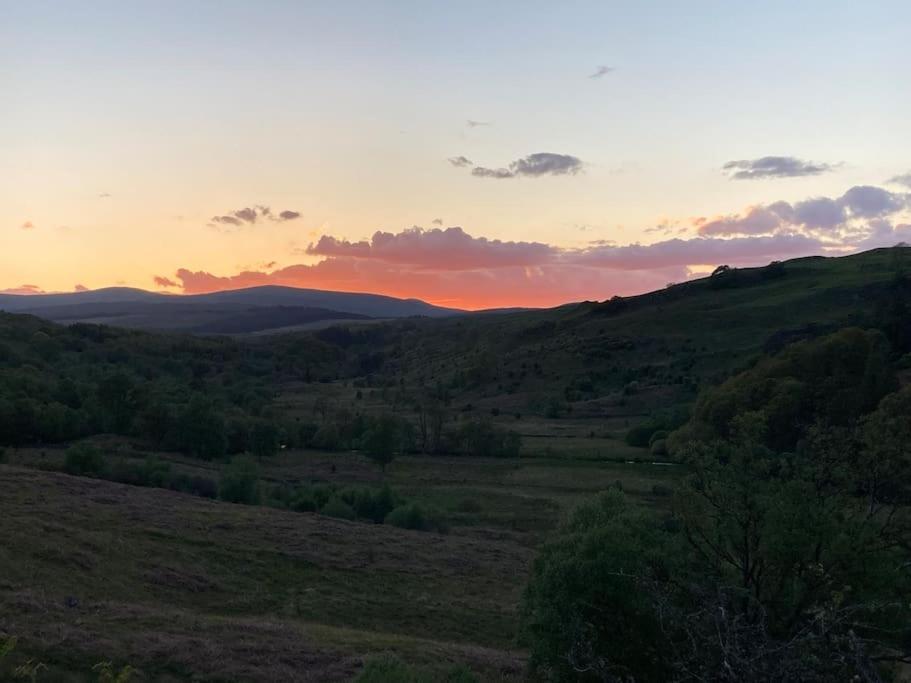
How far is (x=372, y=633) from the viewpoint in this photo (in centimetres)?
3134

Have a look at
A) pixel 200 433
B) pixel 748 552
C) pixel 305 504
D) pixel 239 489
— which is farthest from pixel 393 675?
pixel 200 433

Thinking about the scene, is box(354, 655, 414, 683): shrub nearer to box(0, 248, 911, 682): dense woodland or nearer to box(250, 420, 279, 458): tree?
box(0, 248, 911, 682): dense woodland

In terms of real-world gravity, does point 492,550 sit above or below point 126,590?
below

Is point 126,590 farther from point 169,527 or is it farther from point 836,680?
point 836,680

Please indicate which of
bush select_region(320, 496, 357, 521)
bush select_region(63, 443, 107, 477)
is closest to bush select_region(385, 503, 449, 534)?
bush select_region(320, 496, 357, 521)

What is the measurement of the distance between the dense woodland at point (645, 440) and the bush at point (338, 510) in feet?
0.39

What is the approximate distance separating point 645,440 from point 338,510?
48.4 metres

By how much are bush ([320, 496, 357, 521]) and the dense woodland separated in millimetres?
120

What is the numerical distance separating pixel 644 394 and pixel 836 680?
121171 millimetres

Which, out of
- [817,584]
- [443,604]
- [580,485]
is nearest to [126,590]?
[443,604]

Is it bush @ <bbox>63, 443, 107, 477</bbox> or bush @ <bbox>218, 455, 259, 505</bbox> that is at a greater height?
A: bush @ <bbox>63, 443, 107, 477</bbox>

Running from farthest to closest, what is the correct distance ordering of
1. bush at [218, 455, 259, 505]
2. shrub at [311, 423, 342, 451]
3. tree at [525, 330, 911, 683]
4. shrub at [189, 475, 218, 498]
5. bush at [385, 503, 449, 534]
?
shrub at [311, 423, 342, 451], shrub at [189, 475, 218, 498], bush at [218, 455, 259, 505], bush at [385, 503, 449, 534], tree at [525, 330, 911, 683]

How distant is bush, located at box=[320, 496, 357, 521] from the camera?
56562 millimetres

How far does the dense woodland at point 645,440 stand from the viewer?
696 inches
